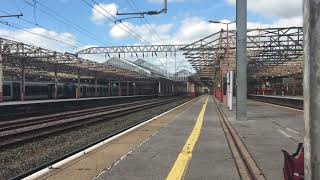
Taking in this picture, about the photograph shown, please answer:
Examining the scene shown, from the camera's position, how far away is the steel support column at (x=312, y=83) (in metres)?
4.60

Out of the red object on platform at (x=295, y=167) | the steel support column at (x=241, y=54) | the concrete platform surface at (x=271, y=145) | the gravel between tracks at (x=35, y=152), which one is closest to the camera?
the red object on platform at (x=295, y=167)

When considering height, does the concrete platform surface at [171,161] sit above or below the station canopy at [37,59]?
below

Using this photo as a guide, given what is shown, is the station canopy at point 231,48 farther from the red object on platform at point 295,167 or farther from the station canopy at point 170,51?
the red object on platform at point 295,167

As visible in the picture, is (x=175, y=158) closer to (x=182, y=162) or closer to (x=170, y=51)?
(x=182, y=162)

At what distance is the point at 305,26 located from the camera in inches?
188

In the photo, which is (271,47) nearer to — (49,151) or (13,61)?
(13,61)

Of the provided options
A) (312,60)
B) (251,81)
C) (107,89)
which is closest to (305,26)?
(312,60)

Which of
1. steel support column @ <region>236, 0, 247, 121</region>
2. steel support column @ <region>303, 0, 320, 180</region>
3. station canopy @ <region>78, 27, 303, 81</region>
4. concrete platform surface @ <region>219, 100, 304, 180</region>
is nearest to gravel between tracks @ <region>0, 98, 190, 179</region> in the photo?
concrete platform surface @ <region>219, 100, 304, 180</region>

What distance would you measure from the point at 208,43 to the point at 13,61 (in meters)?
22.4

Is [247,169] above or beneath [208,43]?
beneath

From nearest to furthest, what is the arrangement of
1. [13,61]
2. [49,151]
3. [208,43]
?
1. [49,151]
2. [13,61]
3. [208,43]

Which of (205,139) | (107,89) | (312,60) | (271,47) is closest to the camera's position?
(312,60)

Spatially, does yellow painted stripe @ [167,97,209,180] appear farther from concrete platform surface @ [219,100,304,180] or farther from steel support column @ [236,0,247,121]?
steel support column @ [236,0,247,121]

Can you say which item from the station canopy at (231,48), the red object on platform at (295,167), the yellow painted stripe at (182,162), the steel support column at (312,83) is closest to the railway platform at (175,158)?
the yellow painted stripe at (182,162)
